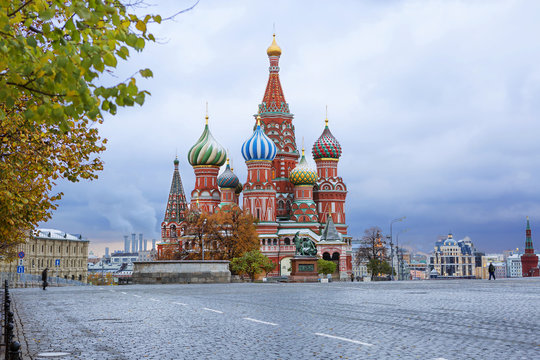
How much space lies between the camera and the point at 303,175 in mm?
84625

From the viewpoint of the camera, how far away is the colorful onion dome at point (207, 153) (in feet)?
294

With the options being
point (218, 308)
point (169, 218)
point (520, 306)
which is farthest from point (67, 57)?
point (169, 218)

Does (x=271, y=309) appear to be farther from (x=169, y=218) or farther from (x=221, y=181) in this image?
(x=169, y=218)

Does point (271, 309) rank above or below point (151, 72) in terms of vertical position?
below

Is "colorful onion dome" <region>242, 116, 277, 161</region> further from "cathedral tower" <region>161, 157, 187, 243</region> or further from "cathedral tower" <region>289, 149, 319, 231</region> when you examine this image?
"cathedral tower" <region>161, 157, 187, 243</region>

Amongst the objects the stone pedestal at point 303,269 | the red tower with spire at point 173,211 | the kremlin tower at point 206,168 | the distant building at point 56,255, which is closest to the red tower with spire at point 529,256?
the kremlin tower at point 206,168

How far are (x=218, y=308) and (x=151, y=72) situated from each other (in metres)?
13.0

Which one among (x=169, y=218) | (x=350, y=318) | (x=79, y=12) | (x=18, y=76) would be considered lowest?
(x=350, y=318)

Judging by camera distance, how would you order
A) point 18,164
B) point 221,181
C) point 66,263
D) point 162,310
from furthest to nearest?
point 66,263, point 221,181, point 162,310, point 18,164

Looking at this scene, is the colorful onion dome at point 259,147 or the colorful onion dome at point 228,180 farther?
the colorful onion dome at point 228,180

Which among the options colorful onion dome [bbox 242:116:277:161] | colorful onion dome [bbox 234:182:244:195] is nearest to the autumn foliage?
colorful onion dome [bbox 242:116:277:161]

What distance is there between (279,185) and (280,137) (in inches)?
249

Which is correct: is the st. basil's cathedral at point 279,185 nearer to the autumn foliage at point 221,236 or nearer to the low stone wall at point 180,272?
the autumn foliage at point 221,236

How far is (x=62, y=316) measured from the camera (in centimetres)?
1652
